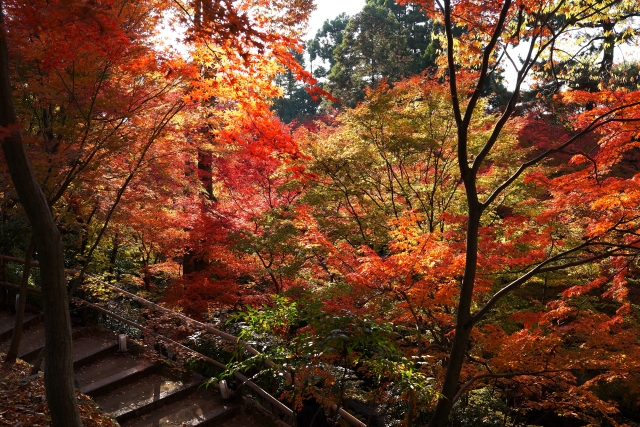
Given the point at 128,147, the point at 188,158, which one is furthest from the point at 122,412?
the point at 188,158

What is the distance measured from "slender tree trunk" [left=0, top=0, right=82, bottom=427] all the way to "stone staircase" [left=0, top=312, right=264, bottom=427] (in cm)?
177

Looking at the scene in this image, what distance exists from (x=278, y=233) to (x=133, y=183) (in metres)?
2.73

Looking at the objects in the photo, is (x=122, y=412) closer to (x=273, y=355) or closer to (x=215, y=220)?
(x=273, y=355)

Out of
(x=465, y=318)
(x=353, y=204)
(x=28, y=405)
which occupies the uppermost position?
(x=353, y=204)

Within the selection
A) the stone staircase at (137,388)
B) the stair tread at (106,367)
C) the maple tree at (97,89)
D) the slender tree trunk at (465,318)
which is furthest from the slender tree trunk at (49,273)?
the slender tree trunk at (465,318)

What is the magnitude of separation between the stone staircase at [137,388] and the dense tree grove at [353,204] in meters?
0.75

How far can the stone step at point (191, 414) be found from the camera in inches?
229

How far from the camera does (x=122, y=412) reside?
5.97m

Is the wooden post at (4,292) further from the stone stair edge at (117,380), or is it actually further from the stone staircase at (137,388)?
the stone stair edge at (117,380)

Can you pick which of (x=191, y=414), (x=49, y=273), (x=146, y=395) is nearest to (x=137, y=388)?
(x=146, y=395)

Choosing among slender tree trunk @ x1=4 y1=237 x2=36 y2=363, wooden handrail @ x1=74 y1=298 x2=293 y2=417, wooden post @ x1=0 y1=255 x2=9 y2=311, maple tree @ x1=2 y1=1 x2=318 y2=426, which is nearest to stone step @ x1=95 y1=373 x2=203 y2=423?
wooden handrail @ x1=74 y1=298 x2=293 y2=417

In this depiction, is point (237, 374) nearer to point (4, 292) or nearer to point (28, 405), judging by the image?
point (28, 405)

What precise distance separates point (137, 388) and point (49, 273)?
11.7 feet

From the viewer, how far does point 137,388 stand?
667 centimetres
